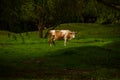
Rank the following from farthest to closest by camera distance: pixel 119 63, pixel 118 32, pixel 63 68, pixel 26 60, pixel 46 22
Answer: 1. pixel 118 32
2. pixel 46 22
3. pixel 26 60
4. pixel 119 63
5. pixel 63 68

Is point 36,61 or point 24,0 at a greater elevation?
point 24,0

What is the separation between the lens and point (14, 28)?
777 inches

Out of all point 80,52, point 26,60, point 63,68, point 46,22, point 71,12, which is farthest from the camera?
point 46,22

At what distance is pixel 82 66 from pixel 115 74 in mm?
4630

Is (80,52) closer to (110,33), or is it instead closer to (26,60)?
(26,60)

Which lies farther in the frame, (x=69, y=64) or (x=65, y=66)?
(x=69, y=64)

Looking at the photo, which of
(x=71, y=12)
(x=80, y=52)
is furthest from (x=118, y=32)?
(x=71, y=12)

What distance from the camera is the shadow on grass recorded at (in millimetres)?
20964

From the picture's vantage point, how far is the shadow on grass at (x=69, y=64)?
68.8 feet

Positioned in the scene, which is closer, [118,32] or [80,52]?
[80,52]

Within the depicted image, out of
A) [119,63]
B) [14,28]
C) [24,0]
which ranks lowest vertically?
[119,63]

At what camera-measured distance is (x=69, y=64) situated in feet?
83.2

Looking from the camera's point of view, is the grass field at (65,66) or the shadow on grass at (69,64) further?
the shadow on grass at (69,64)

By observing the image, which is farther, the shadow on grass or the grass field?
the shadow on grass
